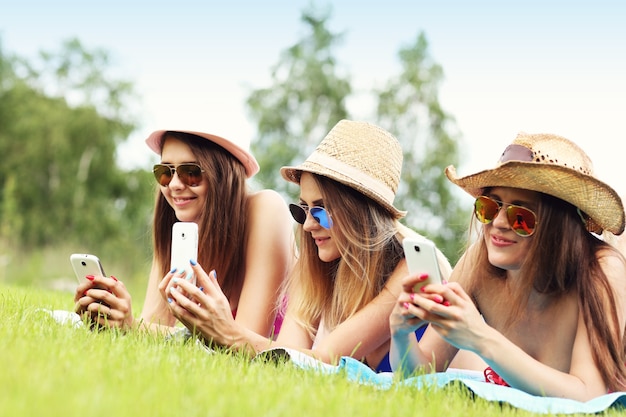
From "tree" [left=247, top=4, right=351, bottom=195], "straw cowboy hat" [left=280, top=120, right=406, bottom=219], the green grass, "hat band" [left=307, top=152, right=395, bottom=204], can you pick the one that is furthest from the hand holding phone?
"tree" [left=247, top=4, right=351, bottom=195]

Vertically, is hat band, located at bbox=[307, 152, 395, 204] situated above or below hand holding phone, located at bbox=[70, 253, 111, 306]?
above

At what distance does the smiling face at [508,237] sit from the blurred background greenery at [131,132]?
25.2 meters

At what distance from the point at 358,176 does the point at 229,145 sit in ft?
3.70

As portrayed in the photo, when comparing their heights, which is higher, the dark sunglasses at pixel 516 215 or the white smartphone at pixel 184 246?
the dark sunglasses at pixel 516 215

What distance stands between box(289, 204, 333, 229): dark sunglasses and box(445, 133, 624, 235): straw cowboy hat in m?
0.89

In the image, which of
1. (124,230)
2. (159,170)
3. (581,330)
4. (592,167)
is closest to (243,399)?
(581,330)

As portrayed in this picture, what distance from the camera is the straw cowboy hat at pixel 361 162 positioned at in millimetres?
4531

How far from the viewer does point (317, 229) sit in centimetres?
457

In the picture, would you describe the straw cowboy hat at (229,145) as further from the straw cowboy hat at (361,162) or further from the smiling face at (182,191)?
the straw cowboy hat at (361,162)

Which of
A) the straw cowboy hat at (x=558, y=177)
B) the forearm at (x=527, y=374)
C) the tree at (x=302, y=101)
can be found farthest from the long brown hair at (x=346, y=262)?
the tree at (x=302, y=101)

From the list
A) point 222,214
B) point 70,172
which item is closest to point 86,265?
point 222,214

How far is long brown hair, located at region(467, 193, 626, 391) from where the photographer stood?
3605mm

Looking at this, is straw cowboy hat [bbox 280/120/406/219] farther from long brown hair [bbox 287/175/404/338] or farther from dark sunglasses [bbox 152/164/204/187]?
dark sunglasses [bbox 152/164/204/187]

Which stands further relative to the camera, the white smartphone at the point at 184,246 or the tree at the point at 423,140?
the tree at the point at 423,140
